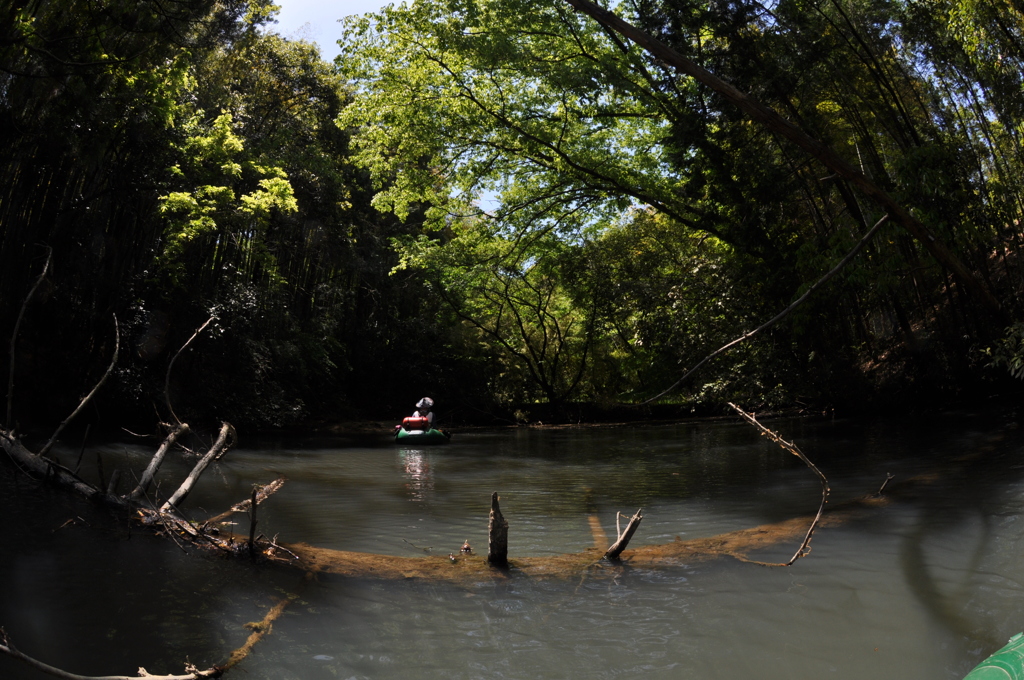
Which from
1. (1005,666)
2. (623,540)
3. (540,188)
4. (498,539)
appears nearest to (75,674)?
(498,539)

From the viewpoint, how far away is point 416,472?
33.1ft

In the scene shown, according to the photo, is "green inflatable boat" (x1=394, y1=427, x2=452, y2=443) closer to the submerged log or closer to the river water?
the river water

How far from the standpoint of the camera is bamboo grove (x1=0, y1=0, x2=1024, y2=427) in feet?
32.0

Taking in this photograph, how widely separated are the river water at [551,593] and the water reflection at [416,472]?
1.81 ft

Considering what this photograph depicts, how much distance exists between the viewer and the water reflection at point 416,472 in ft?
27.3

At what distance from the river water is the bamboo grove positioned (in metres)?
4.62

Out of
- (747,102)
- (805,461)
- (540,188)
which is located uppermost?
(540,188)

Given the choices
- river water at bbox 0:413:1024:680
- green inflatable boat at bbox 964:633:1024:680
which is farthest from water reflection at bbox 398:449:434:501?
green inflatable boat at bbox 964:633:1024:680

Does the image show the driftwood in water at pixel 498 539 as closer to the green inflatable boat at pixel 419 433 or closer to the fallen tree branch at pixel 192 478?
the fallen tree branch at pixel 192 478

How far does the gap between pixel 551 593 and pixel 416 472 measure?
5.91 m

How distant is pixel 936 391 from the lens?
40.7ft

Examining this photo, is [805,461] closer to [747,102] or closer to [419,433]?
[747,102]

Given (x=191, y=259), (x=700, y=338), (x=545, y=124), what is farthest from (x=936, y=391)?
(x=191, y=259)

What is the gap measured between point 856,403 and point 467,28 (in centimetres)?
1031
